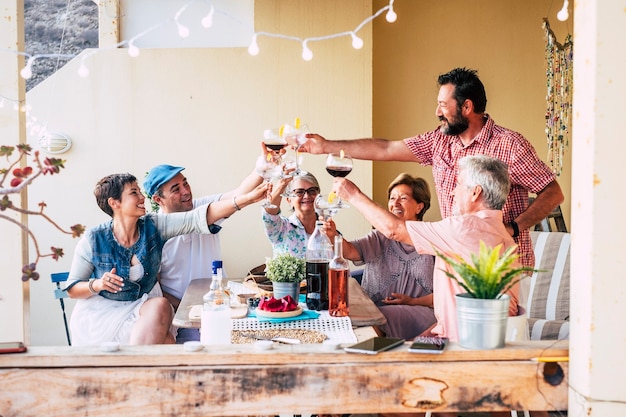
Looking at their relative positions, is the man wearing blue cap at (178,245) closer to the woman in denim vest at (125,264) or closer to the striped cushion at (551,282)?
the woman in denim vest at (125,264)

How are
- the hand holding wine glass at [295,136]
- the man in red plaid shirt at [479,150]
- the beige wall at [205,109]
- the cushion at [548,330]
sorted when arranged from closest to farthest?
the hand holding wine glass at [295,136] < the man in red plaid shirt at [479,150] < the cushion at [548,330] < the beige wall at [205,109]

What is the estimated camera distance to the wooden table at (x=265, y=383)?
1.70 m

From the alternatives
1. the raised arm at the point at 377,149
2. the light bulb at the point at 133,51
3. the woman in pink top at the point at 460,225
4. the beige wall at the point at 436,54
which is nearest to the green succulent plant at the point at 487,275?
the woman in pink top at the point at 460,225

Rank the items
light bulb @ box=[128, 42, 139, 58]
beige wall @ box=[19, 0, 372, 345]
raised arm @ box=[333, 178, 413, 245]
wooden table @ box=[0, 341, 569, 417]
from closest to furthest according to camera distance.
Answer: wooden table @ box=[0, 341, 569, 417] → light bulb @ box=[128, 42, 139, 58] → raised arm @ box=[333, 178, 413, 245] → beige wall @ box=[19, 0, 372, 345]

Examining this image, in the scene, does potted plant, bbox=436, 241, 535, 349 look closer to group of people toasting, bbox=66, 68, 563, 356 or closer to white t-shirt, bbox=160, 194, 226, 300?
group of people toasting, bbox=66, 68, 563, 356

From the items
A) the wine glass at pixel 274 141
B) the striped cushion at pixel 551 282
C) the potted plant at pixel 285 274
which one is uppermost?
the wine glass at pixel 274 141

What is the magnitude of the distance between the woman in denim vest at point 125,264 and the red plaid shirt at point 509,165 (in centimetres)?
84

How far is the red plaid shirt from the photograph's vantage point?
10.0ft

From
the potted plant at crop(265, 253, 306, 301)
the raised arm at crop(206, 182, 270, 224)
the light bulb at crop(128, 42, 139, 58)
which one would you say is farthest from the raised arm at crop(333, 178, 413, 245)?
the light bulb at crop(128, 42, 139, 58)

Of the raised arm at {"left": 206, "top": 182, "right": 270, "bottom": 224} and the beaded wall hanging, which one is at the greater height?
the beaded wall hanging

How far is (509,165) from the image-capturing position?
308cm

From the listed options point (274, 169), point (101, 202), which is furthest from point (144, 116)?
point (274, 169)

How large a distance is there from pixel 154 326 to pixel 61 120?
2095 millimetres

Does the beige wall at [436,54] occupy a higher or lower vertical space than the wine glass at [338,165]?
higher
